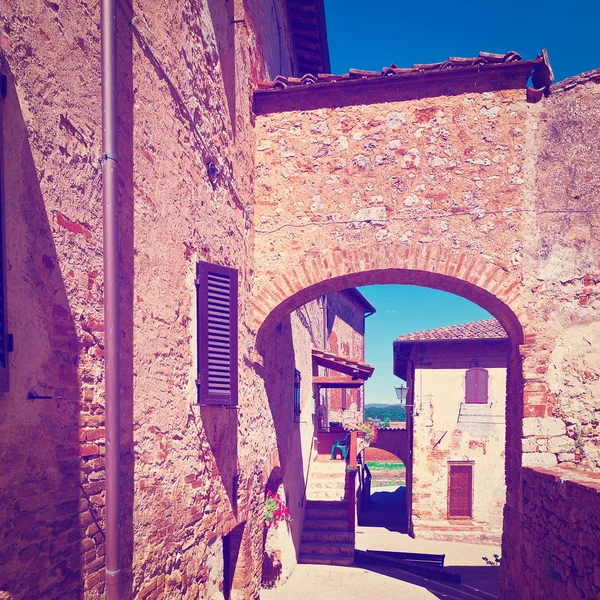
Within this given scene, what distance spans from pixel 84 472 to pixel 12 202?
1.48m

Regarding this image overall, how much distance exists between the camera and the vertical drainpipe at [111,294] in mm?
2889

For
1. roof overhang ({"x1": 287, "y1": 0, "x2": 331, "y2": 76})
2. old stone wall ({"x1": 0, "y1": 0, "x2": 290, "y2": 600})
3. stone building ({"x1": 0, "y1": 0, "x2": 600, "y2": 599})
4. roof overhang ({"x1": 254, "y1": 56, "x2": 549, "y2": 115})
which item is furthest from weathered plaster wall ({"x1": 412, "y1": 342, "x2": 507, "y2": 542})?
roof overhang ({"x1": 254, "y1": 56, "x2": 549, "y2": 115})

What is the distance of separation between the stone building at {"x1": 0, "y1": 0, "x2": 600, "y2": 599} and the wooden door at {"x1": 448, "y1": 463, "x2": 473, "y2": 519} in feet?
28.8

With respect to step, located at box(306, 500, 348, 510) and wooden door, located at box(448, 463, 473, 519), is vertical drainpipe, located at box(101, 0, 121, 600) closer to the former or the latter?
step, located at box(306, 500, 348, 510)

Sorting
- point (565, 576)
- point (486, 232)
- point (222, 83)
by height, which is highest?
point (222, 83)

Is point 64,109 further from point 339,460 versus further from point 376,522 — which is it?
point 376,522

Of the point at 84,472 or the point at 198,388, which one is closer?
the point at 84,472

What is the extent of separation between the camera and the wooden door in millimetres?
14039

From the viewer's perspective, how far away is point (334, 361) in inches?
441

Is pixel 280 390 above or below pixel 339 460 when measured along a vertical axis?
above

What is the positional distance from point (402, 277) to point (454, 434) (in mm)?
9697

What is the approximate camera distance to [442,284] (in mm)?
6031

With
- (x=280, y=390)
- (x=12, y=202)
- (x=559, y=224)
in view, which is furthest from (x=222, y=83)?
(x=280, y=390)

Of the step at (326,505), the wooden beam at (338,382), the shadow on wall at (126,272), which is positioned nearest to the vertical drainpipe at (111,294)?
the shadow on wall at (126,272)
